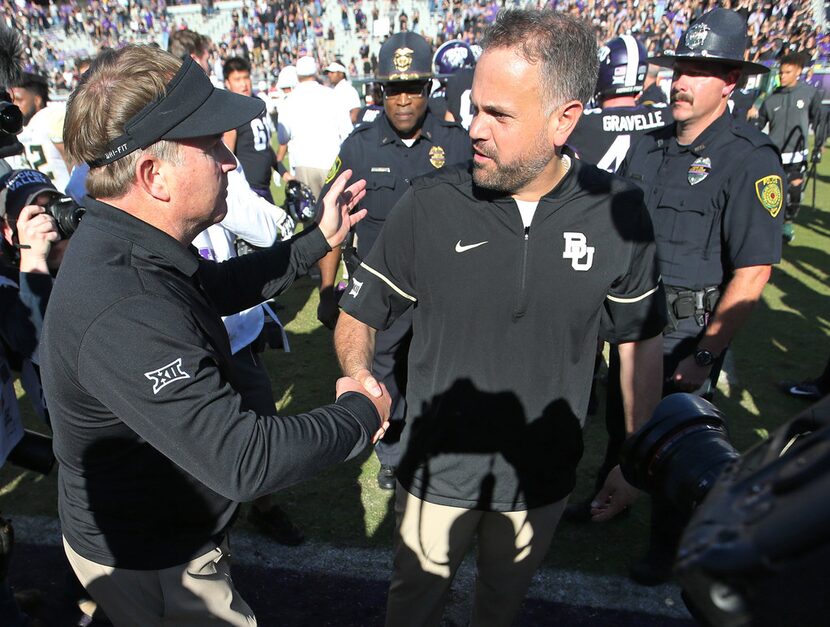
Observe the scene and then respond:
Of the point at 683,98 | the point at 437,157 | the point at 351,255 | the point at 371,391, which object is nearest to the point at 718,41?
the point at 683,98

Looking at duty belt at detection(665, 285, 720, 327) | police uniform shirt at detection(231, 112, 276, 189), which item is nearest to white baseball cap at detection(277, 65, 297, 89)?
police uniform shirt at detection(231, 112, 276, 189)

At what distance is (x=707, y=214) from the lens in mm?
2959

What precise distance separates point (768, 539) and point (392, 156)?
3400 mm

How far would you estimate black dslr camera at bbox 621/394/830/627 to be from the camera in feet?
2.01

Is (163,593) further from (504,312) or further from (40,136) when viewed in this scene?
(40,136)

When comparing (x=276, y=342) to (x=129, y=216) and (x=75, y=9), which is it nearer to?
(x=129, y=216)

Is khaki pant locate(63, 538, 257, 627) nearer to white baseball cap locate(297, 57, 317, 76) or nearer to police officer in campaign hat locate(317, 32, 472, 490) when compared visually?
police officer in campaign hat locate(317, 32, 472, 490)

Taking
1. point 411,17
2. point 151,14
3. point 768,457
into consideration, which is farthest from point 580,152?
point 151,14

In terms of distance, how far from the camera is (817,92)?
8375 millimetres

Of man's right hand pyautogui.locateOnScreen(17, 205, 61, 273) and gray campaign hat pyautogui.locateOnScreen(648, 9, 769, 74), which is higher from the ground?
gray campaign hat pyautogui.locateOnScreen(648, 9, 769, 74)

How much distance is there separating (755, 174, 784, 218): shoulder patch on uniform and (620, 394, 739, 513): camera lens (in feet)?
6.29

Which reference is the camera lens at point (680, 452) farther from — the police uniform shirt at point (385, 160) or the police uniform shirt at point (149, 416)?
the police uniform shirt at point (385, 160)

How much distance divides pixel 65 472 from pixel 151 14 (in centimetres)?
3799

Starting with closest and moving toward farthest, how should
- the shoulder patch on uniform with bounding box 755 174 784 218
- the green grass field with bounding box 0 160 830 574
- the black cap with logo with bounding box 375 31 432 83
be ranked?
the shoulder patch on uniform with bounding box 755 174 784 218, the green grass field with bounding box 0 160 830 574, the black cap with logo with bounding box 375 31 432 83
